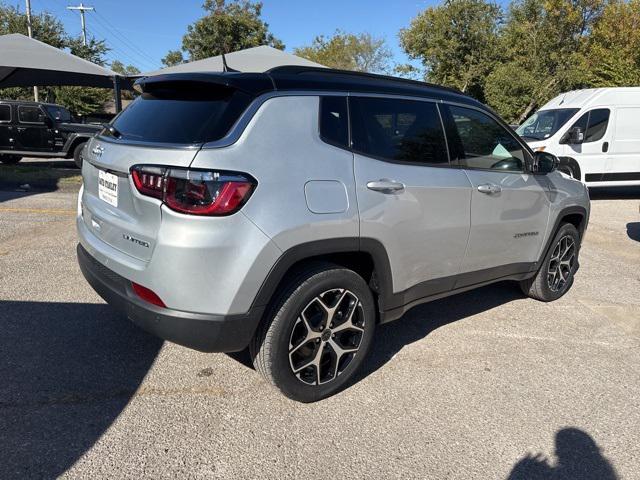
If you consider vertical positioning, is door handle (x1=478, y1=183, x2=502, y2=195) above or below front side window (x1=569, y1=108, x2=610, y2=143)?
below

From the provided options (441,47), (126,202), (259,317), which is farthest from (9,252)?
(441,47)

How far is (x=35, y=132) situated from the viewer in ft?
45.1

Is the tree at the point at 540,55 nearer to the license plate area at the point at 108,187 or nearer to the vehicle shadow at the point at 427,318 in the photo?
the vehicle shadow at the point at 427,318

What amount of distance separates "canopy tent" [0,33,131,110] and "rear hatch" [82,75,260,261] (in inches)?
364

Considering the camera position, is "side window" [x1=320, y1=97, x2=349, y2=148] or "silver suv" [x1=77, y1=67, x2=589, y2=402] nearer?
"silver suv" [x1=77, y1=67, x2=589, y2=402]

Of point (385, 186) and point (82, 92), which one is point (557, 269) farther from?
point (82, 92)

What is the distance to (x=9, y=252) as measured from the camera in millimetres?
5398

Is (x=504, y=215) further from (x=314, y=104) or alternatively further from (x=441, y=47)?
(x=441, y=47)

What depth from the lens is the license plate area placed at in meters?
2.71

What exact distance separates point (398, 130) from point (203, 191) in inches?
56.5

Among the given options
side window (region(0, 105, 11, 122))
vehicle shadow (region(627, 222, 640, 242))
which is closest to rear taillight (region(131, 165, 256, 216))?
vehicle shadow (region(627, 222, 640, 242))

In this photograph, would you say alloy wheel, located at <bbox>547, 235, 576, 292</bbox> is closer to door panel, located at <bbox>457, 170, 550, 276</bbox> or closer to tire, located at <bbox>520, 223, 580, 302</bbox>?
tire, located at <bbox>520, 223, 580, 302</bbox>

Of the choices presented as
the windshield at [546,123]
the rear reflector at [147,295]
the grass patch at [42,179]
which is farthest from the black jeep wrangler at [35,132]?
the rear reflector at [147,295]

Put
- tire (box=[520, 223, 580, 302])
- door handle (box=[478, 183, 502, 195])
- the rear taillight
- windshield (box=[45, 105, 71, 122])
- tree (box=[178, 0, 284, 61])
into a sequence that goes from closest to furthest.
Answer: the rear taillight → door handle (box=[478, 183, 502, 195]) → tire (box=[520, 223, 580, 302]) → windshield (box=[45, 105, 71, 122]) → tree (box=[178, 0, 284, 61])
